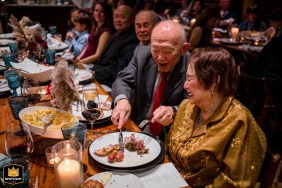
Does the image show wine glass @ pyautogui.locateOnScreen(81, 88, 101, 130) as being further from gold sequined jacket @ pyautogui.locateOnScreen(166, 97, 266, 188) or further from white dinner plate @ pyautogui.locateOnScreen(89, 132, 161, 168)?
gold sequined jacket @ pyautogui.locateOnScreen(166, 97, 266, 188)

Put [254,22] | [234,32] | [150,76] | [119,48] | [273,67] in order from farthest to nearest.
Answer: [254,22] → [234,32] → [119,48] → [273,67] → [150,76]

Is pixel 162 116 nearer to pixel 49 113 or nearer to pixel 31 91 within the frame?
pixel 49 113

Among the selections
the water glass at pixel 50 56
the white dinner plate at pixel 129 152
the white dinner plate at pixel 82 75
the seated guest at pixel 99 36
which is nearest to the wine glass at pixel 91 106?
the white dinner plate at pixel 129 152

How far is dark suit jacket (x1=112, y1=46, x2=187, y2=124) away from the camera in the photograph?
6.70ft

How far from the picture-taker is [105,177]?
3.82 ft

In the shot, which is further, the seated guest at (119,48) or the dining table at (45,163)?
the seated guest at (119,48)

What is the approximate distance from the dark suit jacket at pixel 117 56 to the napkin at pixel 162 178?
6.64ft

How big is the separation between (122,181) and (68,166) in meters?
0.22

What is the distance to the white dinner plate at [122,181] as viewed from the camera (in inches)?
44.6

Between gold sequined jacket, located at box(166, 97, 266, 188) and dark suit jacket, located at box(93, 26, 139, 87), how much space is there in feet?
5.96

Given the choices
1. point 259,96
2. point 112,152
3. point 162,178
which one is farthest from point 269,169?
point 259,96

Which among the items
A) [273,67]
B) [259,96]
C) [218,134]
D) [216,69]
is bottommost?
[259,96]

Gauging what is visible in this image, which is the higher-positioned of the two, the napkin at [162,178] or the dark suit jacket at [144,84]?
the dark suit jacket at [144,84]
